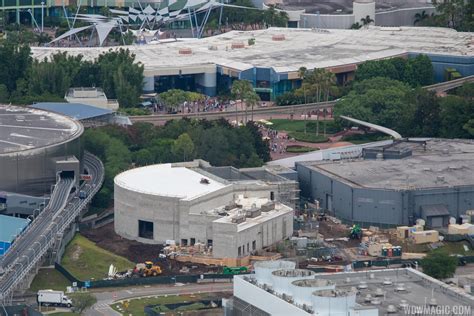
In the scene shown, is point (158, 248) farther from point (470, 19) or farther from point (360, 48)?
point (470, 19)

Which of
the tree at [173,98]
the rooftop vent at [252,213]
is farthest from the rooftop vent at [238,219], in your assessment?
the tree at [173,98]

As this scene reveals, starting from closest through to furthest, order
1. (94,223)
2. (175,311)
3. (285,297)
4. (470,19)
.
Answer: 1. (285,297)
2. (175,311)
3. (94,223)
4. (470,19)

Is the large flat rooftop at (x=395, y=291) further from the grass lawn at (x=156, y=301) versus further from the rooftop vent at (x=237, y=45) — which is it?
the rooftop vent at (x=237, y=45)

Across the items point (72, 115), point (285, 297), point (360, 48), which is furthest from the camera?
point (360, 48)

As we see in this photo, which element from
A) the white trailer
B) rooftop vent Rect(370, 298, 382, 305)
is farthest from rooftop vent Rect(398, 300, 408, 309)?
the white trailer

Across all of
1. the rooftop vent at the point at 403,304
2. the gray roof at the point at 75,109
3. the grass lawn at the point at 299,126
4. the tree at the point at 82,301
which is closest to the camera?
the rooftop vent at the point at 403,304

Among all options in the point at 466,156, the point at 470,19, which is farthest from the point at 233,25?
the point at 466,156
